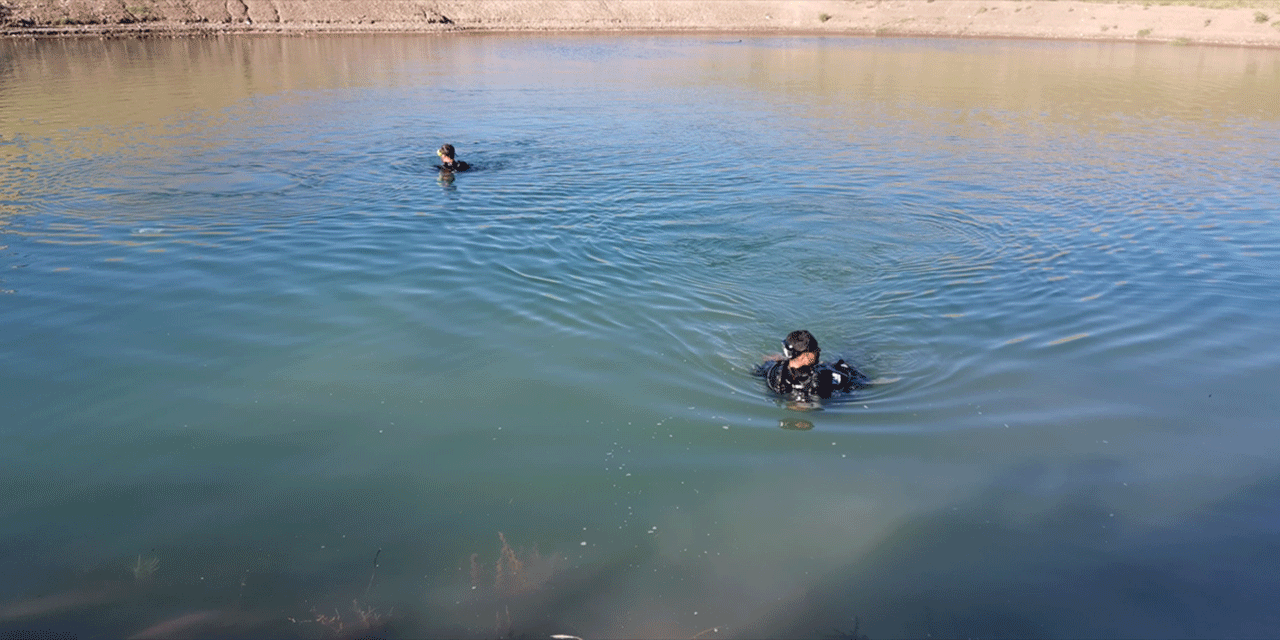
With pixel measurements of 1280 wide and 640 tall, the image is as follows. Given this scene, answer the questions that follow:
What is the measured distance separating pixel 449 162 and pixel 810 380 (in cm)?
960

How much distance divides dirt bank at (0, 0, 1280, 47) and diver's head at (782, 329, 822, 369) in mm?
46662

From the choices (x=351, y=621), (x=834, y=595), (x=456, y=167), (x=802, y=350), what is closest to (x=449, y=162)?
(x=456, y=167)

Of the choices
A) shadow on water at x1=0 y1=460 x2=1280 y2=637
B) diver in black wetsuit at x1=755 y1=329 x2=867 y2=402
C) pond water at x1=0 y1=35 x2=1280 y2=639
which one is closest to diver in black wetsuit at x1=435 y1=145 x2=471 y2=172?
pond water at x1=0 y1=35 x2=1280 y2=639

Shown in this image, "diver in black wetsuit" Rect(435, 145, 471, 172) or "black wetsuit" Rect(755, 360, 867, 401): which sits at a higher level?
"diver in black wetsuit" Rect(435, 145, 471, 172)

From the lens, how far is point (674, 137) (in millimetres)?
18828

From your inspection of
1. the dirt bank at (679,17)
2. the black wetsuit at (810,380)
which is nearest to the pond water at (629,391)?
the black wetsuit at (810,380)

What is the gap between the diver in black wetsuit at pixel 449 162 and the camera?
14.4 metres

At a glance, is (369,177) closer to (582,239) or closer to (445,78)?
(582,239)

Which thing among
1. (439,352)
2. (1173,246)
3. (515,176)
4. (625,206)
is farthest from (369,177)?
(1173,246)

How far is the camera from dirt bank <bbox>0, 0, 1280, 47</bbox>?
43.5m

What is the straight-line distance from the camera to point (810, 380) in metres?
7.14

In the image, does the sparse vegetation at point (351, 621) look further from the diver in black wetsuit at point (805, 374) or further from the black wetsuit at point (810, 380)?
the black wetsuit at point (810, 380)

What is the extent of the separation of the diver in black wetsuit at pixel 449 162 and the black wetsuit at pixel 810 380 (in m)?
8.83

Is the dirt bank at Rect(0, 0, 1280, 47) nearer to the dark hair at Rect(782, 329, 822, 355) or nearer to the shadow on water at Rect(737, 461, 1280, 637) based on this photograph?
the dark hair at Rect(782, 329, 822, 355)
